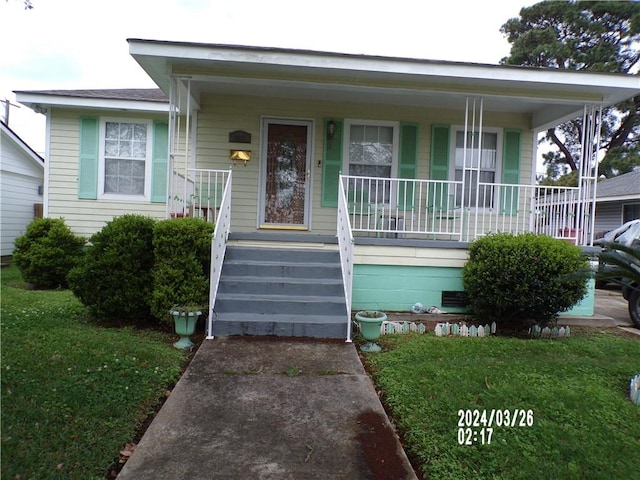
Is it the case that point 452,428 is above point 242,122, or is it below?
below

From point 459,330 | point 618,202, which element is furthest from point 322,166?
point 618,202

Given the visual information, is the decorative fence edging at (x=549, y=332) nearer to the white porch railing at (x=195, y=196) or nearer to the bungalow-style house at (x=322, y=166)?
the bungalow-style house at (x=322, y=166)

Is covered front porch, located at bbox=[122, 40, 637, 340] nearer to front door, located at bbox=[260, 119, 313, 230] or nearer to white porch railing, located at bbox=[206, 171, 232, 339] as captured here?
front door, located at bbox=[260, 119, 313, 230]

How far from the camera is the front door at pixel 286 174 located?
7.08m

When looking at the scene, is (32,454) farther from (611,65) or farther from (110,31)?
(611,65)

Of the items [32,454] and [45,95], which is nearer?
[32,454]

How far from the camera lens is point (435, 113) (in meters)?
7.22

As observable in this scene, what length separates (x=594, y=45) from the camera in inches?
736

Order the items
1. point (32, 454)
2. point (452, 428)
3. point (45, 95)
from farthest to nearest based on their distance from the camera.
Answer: point (45, 95), point (452, 428), point (32, 454)

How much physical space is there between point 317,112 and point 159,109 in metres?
2.99

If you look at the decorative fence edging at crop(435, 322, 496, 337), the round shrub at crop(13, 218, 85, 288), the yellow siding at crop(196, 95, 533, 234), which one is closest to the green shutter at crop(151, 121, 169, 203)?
the yellow siding at crop(196, 95, 533, 234)

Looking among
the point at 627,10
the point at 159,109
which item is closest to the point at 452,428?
the point at 159,109

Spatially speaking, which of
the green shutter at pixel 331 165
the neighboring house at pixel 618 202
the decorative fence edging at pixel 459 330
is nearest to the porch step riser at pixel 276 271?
the decorative fence edging at pixel 459 330

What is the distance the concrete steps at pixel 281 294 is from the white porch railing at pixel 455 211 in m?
1.34
